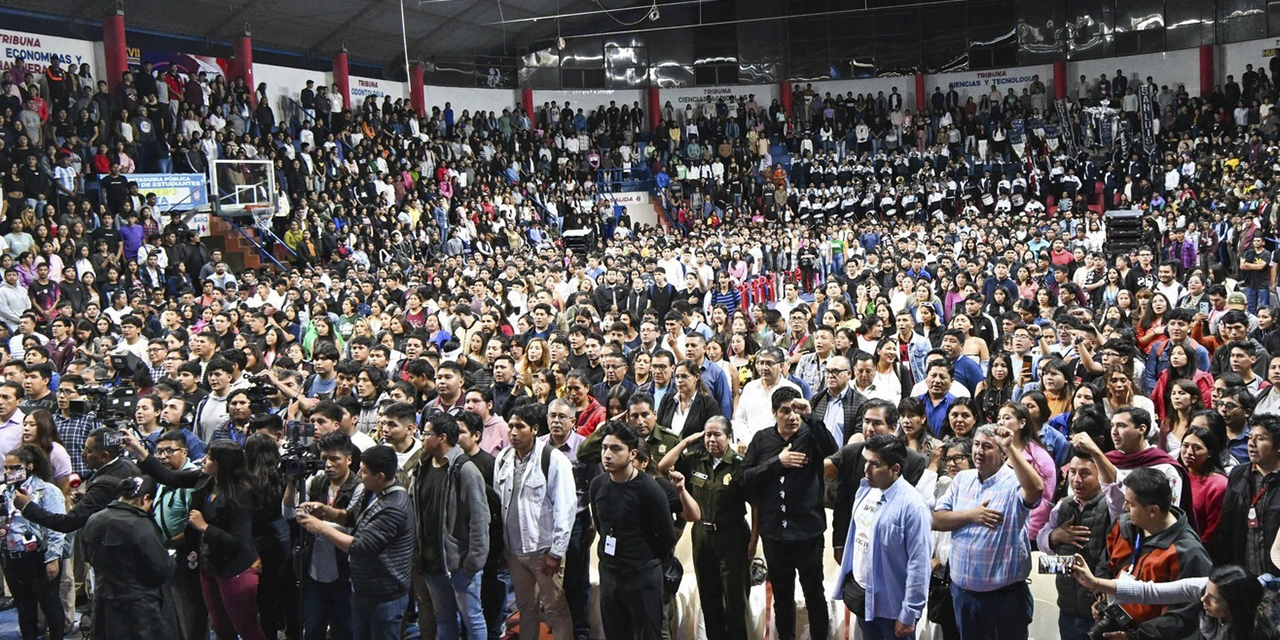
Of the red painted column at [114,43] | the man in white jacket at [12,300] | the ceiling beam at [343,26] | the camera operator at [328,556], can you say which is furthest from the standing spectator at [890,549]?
the ceiling beam at [343,26]

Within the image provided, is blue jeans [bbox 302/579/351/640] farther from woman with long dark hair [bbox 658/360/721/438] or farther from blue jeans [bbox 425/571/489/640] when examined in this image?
woman with long dark hair [bbox 658/360/721/438]


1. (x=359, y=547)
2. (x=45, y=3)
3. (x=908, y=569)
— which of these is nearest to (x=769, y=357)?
(x=908, y=569)

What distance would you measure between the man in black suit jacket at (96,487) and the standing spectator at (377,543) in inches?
41.9

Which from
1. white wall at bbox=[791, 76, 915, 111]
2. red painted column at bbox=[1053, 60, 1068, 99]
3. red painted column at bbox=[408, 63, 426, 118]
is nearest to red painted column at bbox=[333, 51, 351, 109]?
red painted column at bbox=[408, 63, 426, 118]

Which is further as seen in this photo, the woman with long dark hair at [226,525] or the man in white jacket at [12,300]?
the man in white jacket at [12,300]

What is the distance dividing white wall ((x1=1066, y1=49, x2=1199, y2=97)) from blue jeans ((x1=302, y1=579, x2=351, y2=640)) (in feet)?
92.2

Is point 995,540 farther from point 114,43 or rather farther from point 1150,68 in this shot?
point 1150,68

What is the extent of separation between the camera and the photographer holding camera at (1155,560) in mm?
3879

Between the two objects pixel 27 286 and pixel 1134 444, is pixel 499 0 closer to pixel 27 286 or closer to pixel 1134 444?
pixel 27 286

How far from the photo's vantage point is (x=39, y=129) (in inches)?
664

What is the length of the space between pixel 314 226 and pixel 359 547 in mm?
15078

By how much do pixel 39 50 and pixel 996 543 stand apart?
19.7 meters

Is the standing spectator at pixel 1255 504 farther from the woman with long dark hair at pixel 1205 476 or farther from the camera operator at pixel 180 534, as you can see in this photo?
the camera operator at pixel 180 534

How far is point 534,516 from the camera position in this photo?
5.33 metres
